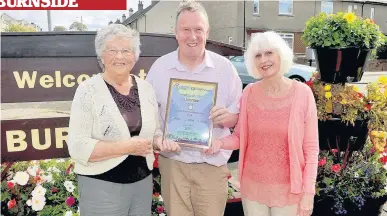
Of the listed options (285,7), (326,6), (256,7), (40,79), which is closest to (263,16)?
(256,7)

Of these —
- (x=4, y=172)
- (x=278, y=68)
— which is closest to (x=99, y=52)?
(x=278, y=68)

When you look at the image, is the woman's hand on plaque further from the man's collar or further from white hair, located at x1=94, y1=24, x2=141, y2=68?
white hair, located at x1=94, y1=24, x2=141, y2=68

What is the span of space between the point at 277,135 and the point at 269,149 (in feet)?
0.30

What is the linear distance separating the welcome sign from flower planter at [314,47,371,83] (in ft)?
5.96

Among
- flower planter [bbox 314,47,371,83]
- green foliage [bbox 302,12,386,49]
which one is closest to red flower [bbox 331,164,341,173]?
flower planter [bbox 314,47,371,83]

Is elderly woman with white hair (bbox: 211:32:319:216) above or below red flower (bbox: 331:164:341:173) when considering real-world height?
above

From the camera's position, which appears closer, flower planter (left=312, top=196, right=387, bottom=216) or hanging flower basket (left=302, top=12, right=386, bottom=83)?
hanging flower basket (left=302, top=12, right=386, bottom=83)

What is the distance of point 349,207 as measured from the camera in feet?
10.4

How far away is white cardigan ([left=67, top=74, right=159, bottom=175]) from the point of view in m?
1.80

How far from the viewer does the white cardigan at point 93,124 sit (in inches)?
70.9

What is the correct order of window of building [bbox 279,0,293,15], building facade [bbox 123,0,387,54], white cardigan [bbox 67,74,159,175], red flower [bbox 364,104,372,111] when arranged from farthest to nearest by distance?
window of building [bbox 279,0,293,15]
building facade [bbox 123,0,387,54]
red flower [bbox 364,104,372,111]
white cardigan [bbox 67,74,159,175]

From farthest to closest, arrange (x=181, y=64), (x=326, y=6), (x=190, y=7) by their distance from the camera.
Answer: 1. (x=326, y=6)
2. (x=181, y=64)
3. (x=190, y=7)

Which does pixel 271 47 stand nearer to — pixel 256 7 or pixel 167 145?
pixel 167 145

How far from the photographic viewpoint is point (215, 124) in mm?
2184
